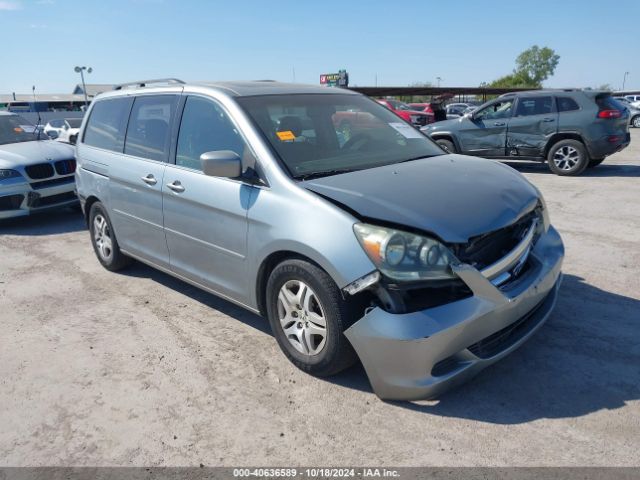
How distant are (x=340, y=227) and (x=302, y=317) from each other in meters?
0.67

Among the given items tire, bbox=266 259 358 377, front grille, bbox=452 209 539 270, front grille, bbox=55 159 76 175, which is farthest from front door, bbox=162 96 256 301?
front grille, bbox=55 159 76 175

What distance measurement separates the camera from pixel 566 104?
A: 1023 centimetres

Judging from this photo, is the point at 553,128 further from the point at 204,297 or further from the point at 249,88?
the point at 204,297

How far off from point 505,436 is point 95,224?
15.1ft

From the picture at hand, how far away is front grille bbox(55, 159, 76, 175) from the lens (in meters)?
8.05

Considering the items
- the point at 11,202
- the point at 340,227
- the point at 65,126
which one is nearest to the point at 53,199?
the point at 11,202

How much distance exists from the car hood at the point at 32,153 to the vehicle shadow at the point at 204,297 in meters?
3.54

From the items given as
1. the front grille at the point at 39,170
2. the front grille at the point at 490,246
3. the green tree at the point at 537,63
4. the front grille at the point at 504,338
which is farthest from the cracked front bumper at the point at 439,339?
the green tree at the point at 537,63

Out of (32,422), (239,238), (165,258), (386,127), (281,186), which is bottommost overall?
(32,422)

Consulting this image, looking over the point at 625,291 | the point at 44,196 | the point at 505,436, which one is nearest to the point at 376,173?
the point at 505,436

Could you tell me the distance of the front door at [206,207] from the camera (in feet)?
11.5

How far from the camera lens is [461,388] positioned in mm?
3053

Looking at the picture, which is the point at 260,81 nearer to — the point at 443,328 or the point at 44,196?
the point at 443,328

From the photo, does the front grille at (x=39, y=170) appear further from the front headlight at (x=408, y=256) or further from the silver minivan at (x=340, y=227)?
the front headlight at (x=408, y=256)
